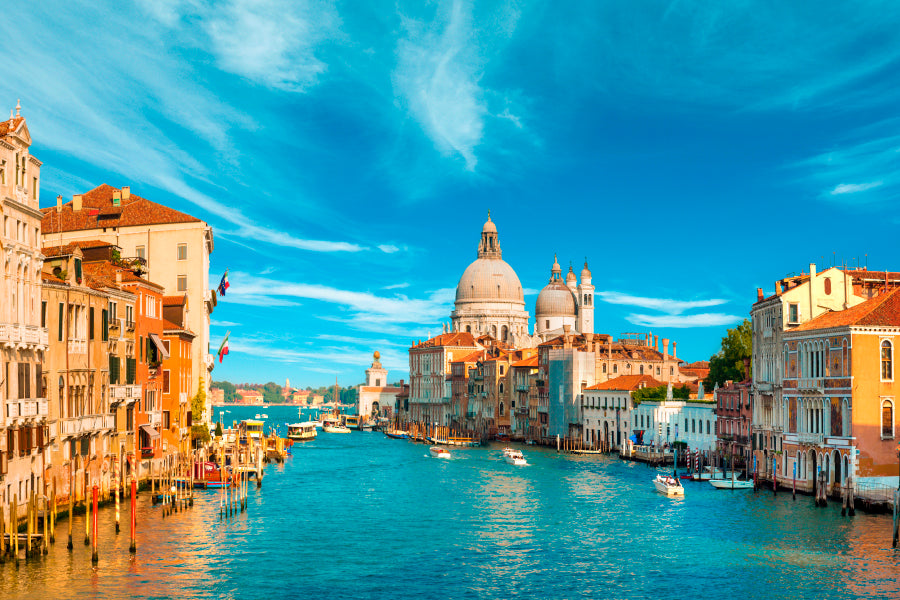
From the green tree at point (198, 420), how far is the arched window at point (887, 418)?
3243 cm

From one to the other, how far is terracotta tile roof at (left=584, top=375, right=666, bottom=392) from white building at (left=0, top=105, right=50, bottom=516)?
53.9 meters

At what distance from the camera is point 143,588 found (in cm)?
2516

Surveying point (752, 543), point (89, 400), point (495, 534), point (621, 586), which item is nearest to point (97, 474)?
point (89, 400)

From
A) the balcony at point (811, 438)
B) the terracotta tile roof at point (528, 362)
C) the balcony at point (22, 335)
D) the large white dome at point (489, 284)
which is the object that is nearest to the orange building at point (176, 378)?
the balcony at point (22, 335)

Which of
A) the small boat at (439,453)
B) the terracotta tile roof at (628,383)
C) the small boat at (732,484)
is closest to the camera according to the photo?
the small boat at (732,484)

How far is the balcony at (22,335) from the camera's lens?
1038 inches

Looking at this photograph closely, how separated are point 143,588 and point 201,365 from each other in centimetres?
3327

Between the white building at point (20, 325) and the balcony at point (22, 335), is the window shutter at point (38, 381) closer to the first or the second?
the white building at point (20, 325)

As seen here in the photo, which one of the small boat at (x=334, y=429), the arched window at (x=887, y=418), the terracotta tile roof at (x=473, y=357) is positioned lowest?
the small boat at (x=334, y=429)

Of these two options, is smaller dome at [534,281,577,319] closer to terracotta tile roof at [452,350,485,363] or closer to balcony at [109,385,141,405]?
Result: terracotta tile roof at [452,350,485,363]

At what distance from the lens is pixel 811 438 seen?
4209 cm

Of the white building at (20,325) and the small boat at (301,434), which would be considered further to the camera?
the small boat at (301,434)

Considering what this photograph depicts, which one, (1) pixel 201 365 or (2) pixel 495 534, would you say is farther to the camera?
(1) pixel 201 365

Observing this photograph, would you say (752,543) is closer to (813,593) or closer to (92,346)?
(813,593)
